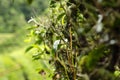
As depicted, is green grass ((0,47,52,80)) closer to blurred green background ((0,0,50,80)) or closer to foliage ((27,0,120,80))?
blurred green background ((0,0,50,80))

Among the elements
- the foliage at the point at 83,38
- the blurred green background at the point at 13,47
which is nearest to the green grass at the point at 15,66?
the blurred green background at the point at 13,47

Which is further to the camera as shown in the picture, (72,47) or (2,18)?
(2,18)

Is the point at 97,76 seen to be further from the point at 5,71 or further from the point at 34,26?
the point at 5,71

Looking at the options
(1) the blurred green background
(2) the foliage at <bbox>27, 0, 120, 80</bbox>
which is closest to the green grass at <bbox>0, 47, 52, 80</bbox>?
(1) the blurred green background

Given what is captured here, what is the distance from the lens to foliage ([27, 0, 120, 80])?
133cm

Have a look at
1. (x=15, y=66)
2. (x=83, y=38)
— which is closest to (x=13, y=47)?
(x=15, y=66)

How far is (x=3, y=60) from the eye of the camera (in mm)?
43281

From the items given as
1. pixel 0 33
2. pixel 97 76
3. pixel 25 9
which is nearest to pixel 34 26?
pixel 97 76

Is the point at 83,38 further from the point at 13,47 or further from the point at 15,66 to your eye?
the point at 13,47

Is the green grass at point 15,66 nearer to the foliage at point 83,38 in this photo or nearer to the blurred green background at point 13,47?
the blurred green background at point 13,47

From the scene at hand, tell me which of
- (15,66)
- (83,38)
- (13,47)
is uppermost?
(13,47)

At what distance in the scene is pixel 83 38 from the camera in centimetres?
Answer: 171

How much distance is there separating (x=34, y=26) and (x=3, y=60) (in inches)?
1632

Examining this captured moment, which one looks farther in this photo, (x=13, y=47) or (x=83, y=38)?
(x=13, y=47)
